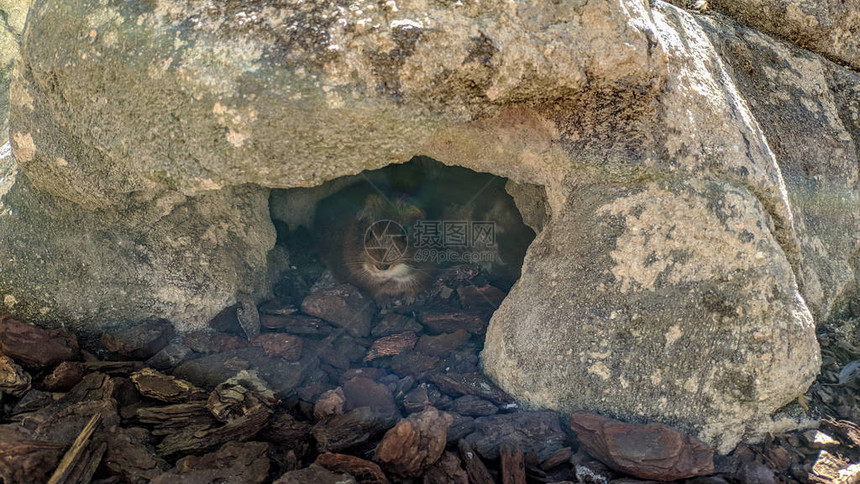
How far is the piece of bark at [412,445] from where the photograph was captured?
1443 mm

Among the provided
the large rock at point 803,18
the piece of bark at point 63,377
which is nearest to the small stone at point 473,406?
the piece of bark at point 63,377

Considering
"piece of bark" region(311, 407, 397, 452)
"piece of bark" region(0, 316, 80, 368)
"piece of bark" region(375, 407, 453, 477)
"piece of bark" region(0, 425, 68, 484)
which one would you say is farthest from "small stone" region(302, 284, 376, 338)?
"piece of bark" region(0, 425, 68, 484)

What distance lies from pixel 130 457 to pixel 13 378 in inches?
18.0

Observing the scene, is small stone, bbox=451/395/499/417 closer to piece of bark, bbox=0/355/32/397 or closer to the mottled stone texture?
the mottled stone texture

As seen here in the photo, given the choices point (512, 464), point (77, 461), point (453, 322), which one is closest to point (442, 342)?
point (453, 322)

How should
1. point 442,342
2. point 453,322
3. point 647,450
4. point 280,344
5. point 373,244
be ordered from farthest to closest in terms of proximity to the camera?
point 373,244 < point 453,322 < point 442,342 < point 280,344 < point 647,450

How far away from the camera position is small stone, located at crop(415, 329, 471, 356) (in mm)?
2016

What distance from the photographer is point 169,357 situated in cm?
178

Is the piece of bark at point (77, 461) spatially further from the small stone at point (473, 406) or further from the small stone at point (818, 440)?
the small stone at point (818, 440)

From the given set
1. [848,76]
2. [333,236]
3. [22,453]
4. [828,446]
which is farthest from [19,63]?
[848,76]

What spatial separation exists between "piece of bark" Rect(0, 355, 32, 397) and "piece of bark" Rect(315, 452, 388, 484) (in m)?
0.86

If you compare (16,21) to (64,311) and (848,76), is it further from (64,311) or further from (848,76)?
(848,76)

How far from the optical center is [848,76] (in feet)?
7.08

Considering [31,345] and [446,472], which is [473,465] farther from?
[31,345]
